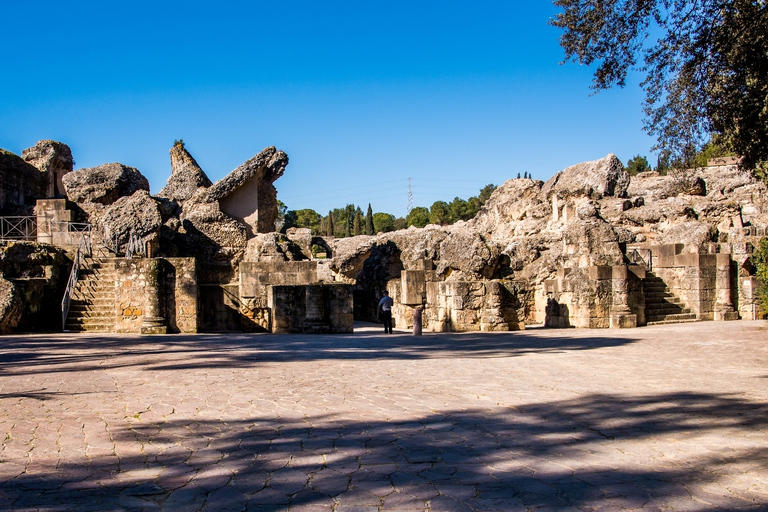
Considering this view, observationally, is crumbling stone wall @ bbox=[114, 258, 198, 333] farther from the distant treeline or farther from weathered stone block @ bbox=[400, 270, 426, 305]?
the distant treeline

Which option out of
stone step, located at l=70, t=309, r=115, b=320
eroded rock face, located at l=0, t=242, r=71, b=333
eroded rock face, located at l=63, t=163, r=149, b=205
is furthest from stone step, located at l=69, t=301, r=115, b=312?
eroded rock face, located at l=63, t=163, r=149, b=205

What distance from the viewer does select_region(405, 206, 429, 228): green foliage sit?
9383 centimetres

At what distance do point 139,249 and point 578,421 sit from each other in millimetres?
18435

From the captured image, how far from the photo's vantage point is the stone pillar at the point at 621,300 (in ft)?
55.8

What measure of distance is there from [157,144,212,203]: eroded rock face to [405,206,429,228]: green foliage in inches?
2452

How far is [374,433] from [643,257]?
18999 mm

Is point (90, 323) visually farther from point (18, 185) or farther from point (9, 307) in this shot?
point (18, 185)

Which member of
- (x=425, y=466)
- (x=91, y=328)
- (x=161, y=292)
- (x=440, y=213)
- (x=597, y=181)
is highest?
(x=440, y=213)

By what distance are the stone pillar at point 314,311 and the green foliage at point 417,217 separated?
76.4 m

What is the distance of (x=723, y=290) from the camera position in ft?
61.7

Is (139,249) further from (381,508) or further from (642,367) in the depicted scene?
(381,508)

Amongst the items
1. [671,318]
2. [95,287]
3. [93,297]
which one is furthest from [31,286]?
[671,318]

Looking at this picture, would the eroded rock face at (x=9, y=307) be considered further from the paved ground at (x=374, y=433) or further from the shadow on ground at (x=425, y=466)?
the shadow on ground at (x=425, y=466)

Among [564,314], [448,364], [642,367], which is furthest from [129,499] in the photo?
[564,314]
